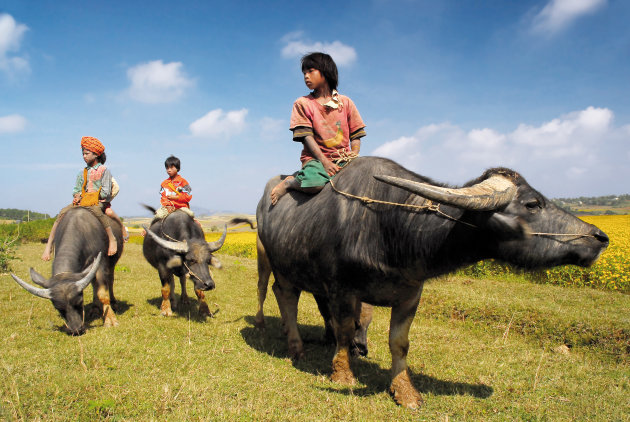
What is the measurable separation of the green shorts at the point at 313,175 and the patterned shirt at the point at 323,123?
235 millimetres

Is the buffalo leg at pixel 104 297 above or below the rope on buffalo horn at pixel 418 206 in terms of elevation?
below

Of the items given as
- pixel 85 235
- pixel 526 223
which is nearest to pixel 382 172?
pixel 526 223

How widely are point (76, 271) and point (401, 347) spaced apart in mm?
4504

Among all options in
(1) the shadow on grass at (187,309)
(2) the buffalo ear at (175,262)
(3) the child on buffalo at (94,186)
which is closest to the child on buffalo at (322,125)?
(2) the buffalo ear at (175,262)

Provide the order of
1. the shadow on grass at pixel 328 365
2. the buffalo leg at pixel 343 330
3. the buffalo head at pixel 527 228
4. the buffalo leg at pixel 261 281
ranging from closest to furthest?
the buffalo head at pixel 527 228, the buffalo leg at pixel 343 330, the shadow on grass at pixel 328 365, the buffalo leg at pixel 261 281

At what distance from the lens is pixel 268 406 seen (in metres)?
2.98

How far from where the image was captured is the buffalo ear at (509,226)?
242 centimetres

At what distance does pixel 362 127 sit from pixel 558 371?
3.44m

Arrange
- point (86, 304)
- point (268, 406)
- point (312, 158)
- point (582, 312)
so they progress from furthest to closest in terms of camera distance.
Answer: point (86, 304)
point (582, 312)
point (312, 158)
point (268, 406)

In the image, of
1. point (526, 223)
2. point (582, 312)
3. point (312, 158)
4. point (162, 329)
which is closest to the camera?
point (526, 223)

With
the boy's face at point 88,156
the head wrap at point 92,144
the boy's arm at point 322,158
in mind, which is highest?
the head wrap at point 92,144

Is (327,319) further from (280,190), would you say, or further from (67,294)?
(67,294)

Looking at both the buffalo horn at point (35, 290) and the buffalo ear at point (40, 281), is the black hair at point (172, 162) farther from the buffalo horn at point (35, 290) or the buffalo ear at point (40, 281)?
the buffalo horn at point (35, 290)

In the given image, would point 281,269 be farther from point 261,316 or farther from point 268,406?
point 261,316
